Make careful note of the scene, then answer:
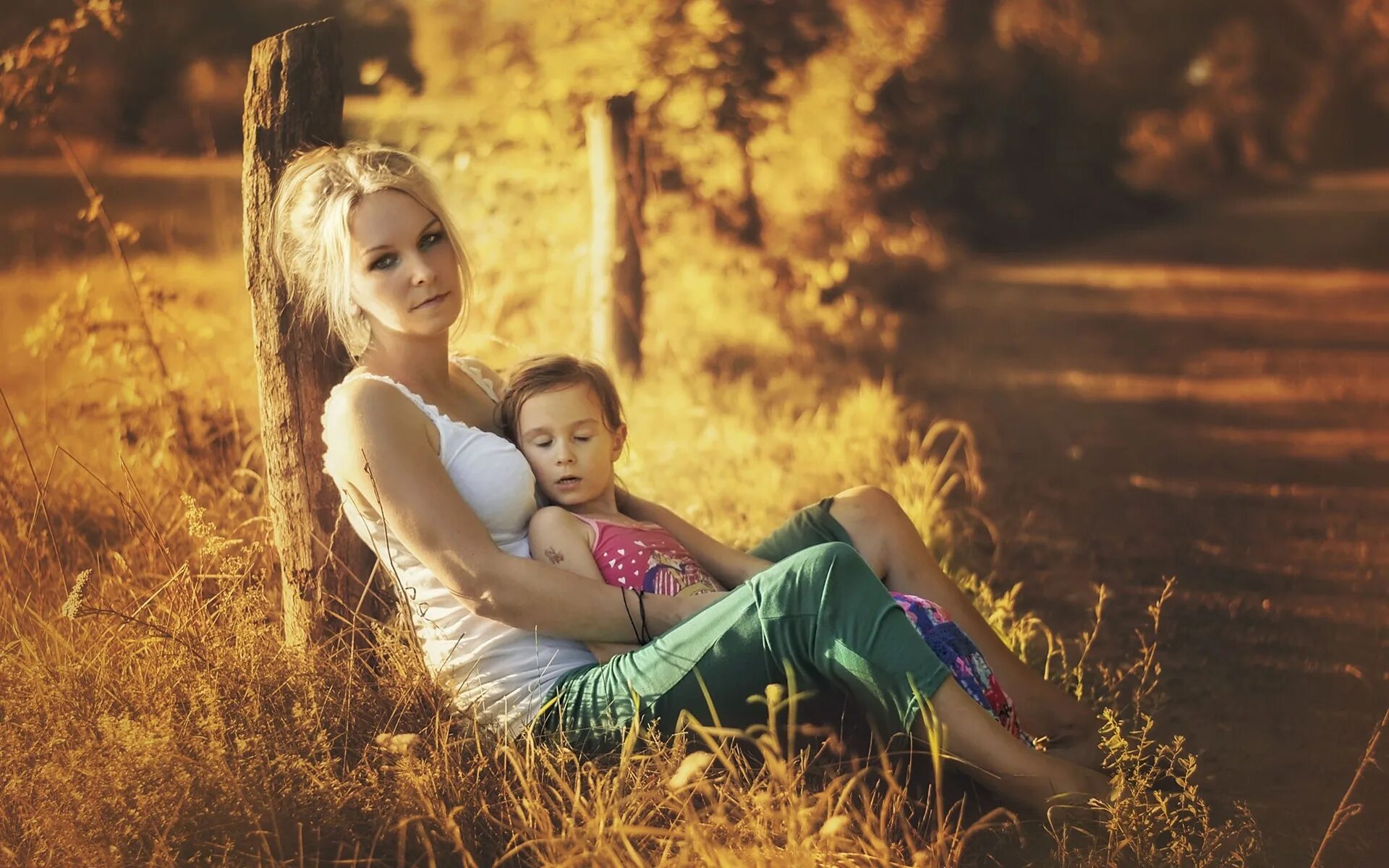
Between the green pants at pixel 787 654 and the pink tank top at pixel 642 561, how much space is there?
0.21 metres

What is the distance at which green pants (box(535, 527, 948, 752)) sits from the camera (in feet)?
7.72

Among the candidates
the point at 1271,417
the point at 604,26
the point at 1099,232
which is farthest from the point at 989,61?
the point at 604,26

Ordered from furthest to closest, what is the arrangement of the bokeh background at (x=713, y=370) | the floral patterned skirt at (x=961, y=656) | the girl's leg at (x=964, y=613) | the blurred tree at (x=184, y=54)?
the blurred tree at (x=184, y=54)
the bokeh background at (x=713, y=370)
the girl's leg at (x=964, y=613)
the floral patterned skirt at (x=961, y=656)

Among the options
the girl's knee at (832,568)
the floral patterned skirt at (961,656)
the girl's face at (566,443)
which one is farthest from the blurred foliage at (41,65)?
the floral patterned skirt at (961,656)

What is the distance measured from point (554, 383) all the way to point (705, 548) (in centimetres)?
50

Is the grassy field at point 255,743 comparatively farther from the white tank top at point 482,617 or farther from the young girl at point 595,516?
the young girl at point 595,516

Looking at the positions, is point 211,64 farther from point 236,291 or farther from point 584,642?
point 584,642

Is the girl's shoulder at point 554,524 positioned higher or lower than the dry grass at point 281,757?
higher

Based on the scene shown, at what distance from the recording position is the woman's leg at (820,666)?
2354 millimetres

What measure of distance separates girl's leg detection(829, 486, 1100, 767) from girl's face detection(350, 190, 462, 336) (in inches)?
37.1

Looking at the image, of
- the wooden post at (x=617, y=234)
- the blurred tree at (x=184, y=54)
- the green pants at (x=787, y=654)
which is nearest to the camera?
the green pants at (x=787, y=654)

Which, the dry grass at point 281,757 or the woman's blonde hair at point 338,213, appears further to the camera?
the woman's blonde hair at point 338,213

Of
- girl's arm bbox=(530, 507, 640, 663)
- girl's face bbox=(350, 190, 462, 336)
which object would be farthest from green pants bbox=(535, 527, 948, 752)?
girl's face bbox=(350, 190, 462, 336)

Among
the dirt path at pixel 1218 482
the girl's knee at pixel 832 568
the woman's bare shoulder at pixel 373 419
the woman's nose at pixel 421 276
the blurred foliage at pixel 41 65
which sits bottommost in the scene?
the dirt path at pixel 1218 482
